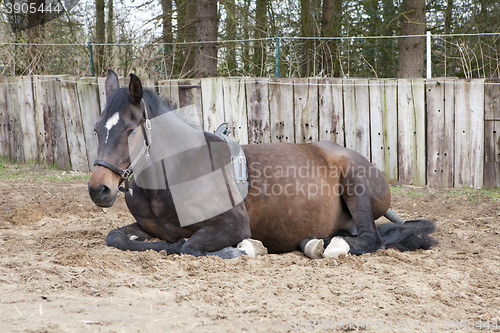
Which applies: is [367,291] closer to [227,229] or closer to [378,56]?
[227,229]

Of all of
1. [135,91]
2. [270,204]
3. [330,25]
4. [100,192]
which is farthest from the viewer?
[330,25]

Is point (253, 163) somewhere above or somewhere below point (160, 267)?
above

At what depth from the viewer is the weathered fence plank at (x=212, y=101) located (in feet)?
23.3

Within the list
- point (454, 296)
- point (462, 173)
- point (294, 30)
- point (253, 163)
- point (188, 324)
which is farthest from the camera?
point (294, 30)

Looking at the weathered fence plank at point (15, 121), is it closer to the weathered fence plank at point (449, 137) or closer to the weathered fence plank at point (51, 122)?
the weathered fence plank at point (51, 122)

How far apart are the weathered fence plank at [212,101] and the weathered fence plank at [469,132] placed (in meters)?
3.44

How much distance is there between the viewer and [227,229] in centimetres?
351

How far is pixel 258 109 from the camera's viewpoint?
275 inches

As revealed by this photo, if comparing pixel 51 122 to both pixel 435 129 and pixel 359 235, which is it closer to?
pixel 359 235

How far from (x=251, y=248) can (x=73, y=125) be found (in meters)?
5.34

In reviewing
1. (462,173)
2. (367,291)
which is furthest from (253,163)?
(462,173)

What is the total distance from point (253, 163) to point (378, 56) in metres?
9.73

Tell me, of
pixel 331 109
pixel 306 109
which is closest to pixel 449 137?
pixel 331 109

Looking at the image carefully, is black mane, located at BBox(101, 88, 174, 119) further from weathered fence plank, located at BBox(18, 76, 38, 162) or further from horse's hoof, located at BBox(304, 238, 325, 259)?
weathered fence plank, located at BBox(18, 76, 38, 162)
